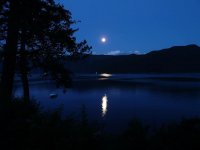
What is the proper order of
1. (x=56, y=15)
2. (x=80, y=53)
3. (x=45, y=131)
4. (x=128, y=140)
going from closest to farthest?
1. (x=45, y=131)
2. (x=128, y=140)
3. (x=56, y=15)
4. (x=80, y=53)

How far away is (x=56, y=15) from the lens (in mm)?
14852

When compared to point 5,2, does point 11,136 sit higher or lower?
lower

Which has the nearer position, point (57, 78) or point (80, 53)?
point (57, 78)

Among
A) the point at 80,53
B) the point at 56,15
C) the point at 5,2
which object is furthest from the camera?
the point at 80,53

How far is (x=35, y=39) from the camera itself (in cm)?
1534

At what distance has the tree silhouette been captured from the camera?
37.7ft

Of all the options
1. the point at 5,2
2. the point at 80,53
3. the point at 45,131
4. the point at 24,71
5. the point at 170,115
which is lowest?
the point at 170,115

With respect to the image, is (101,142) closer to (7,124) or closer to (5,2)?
(7,124)

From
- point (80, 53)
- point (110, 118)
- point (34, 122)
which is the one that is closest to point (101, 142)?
point (34, 122)

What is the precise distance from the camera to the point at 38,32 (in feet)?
40.8

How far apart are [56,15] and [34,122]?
9404 mm

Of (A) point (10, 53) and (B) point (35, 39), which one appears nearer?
(A) point (10, 53)

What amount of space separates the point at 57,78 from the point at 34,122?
8405 millimetres

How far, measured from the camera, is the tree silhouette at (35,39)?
1148 cm
